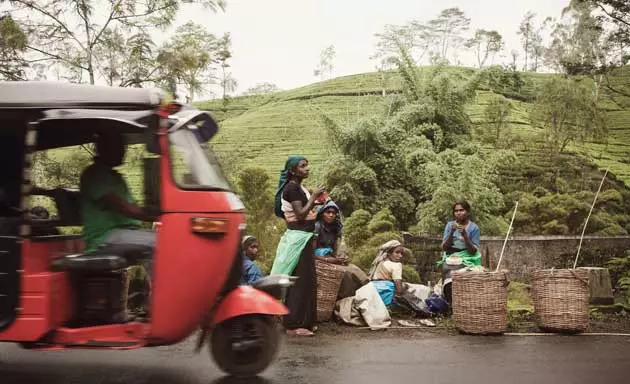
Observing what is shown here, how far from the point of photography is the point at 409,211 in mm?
16328

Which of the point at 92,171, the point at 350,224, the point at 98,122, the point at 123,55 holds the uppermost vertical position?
the point at 123,55

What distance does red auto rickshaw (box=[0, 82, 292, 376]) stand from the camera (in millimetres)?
5414

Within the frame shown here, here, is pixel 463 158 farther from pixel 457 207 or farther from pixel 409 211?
pixel 457 207

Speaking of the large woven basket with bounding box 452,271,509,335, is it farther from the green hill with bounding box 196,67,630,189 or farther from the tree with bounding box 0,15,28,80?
Result: the green hill with bounding box 196,67,630,189

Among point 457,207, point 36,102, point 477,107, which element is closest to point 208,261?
point 36,102

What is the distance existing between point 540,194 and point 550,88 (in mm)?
8219

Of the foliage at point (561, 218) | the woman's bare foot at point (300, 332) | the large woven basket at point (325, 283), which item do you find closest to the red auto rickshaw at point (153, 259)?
the woman's bare foot at point (300, 332)

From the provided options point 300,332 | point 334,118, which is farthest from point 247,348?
point 334,118

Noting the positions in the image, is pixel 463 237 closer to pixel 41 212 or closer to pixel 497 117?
pixel 41 212

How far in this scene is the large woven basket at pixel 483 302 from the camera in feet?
26.6

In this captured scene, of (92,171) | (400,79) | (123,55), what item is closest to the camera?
(92,171)

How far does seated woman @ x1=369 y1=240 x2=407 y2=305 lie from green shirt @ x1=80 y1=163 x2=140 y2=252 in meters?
4.21

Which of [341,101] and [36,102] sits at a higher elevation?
[341,101]

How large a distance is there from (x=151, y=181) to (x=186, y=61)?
5856mm
